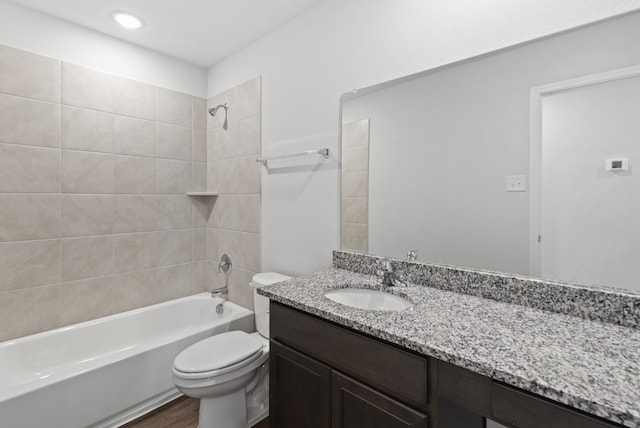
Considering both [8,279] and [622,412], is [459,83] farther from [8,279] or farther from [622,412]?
[8,279]

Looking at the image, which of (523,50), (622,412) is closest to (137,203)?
(523,50)

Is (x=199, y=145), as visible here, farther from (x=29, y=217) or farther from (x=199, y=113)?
(x=29, y=217)

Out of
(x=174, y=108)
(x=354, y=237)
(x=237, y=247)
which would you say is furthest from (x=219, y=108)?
(x=354, y=237)

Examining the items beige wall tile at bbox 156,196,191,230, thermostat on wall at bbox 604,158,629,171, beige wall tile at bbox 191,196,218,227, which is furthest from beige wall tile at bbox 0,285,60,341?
thermostat on wall at bbox 604,158,629,171

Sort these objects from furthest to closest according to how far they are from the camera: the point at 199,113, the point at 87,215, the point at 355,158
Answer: the point at 199,113 < the point at 87,215 < the point at 355,158

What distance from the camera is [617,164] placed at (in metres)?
0.96

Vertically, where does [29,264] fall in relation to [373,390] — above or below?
above

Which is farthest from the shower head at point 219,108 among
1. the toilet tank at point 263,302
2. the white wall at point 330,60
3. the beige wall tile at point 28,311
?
the beige wall tile at point 28,311

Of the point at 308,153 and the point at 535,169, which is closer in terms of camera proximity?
the point at 535,169

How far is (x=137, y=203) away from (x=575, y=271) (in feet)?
8.77

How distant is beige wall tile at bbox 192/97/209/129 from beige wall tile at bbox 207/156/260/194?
36 cm

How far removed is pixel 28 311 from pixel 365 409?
2203mm

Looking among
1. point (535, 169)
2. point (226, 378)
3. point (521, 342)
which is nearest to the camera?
point (521, 342)

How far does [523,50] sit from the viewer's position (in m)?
1.13
